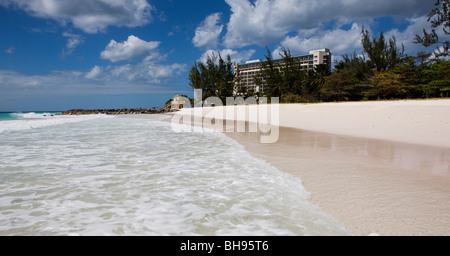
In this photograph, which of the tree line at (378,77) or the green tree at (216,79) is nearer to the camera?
the tree line at (378,77)

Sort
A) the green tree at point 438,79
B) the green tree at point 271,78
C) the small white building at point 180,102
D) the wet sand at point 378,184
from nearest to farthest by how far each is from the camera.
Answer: the wet sand at point 378,184, the green tree at point 438,79, the green tree at point 271,78, the small white building at point 180,102

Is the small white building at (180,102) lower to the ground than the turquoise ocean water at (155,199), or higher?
higher

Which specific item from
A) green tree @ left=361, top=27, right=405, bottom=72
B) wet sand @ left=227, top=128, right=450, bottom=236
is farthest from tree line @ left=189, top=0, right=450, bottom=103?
wet sand @ left=227, top=128, right=450, bottom=236

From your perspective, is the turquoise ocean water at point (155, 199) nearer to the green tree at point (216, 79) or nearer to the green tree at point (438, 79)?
the green tree at point (438, 79)

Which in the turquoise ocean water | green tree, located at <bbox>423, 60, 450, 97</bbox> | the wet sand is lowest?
the turquoise ocean water

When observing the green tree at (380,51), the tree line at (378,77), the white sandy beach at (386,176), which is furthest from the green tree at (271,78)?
the white sandy beach at (386,176)

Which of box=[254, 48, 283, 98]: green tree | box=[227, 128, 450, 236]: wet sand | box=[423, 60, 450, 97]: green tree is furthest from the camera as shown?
box=[254, 48, 283, 98]: green tree

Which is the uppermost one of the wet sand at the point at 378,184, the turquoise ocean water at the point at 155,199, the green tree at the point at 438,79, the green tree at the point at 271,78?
the green tree at the point at 271,78

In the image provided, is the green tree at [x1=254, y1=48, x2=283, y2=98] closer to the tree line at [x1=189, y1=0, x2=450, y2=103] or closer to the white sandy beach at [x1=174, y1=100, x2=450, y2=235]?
the tree line at [x1=189, y1=0, x2=450, y2=103]

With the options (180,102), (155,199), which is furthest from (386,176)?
(180,102)

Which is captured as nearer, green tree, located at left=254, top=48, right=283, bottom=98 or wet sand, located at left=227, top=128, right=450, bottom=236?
wet sand, located at left=227, top=128, right=450, bottom=236

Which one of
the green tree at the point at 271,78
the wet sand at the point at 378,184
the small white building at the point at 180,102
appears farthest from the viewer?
the small white building at the point at 180,102

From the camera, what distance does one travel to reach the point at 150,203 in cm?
321
